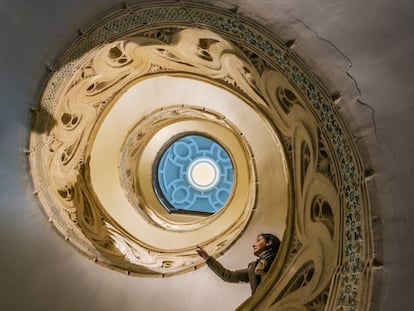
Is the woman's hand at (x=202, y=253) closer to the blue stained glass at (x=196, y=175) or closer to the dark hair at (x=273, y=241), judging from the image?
the dark hair at (x=273, y=241)

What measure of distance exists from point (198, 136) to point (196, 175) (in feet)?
3.66

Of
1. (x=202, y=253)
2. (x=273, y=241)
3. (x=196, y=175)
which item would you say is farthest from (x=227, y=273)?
(x=196, y=175)

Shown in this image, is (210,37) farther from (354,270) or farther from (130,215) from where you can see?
(130,215)

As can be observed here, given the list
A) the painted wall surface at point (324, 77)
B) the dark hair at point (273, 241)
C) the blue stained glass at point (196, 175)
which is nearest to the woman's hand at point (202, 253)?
the dark hair at point (273, 241)

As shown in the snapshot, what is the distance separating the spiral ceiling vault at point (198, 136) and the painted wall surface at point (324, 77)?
0.11m

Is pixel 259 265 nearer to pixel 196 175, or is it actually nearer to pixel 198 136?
pixel 198 136

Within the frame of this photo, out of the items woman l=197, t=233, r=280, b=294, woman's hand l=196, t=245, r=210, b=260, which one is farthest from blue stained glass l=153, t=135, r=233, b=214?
woman l=197, t=233, r=280, b=294

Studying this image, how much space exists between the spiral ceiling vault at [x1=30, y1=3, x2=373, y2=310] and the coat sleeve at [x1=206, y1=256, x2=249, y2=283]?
26 centimetres

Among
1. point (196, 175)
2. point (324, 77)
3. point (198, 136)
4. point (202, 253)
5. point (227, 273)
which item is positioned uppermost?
point (198, 136)

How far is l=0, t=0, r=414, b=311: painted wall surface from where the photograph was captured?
2.43 metres

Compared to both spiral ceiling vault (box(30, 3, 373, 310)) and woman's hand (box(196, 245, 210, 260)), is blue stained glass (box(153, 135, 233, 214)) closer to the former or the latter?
spiral ceiling vault (box(30, 3, 373, 310))

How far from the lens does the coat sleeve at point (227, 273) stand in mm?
4277

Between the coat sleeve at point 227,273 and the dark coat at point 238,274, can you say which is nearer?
the dark coat at point 238,274

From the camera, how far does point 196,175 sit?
777 centimetres
